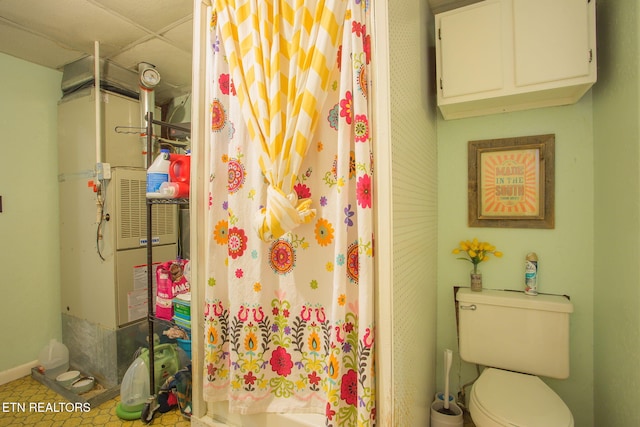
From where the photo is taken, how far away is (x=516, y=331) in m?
1.51

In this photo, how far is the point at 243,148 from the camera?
1.24 m

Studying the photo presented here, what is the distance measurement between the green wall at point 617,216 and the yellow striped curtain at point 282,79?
45.3 inches

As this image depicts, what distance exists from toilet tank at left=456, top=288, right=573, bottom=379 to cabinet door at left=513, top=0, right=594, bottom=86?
1.08 meters

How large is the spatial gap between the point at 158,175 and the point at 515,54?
187cm

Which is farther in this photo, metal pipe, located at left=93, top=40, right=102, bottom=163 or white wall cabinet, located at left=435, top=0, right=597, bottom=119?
metal pipe, located at left=93, top=40, right=102, bottom=163

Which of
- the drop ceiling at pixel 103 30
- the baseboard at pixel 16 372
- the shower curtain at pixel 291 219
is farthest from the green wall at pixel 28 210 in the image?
the shower curtain at pixel 291 219

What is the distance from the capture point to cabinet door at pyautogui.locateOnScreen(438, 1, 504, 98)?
1.41 meters

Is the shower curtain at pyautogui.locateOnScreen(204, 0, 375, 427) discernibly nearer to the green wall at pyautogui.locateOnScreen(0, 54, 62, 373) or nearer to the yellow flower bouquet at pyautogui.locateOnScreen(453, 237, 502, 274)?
A: the yellow flower bouquet at pyautogui.locateOnScreen(453, 237, 502, 274)

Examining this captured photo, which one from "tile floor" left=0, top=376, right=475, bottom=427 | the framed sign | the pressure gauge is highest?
the pressure gauge

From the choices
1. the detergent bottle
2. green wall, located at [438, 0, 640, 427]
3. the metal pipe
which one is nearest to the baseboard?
the metal pipe

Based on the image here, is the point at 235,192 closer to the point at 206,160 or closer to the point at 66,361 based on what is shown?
the point at 206,160

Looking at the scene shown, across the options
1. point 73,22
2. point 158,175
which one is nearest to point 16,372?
point 158,175

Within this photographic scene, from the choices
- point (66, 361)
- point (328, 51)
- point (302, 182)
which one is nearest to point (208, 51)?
point (328, 51)

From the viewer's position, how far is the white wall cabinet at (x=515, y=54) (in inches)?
50.1
